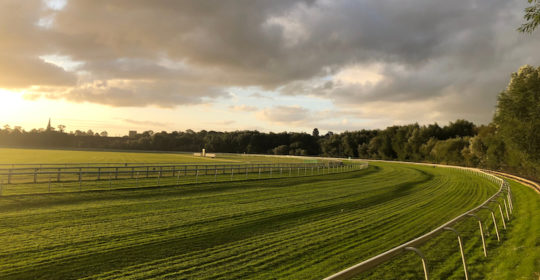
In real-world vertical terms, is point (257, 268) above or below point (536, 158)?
below

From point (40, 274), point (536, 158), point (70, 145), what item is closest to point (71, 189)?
point (40, 274)

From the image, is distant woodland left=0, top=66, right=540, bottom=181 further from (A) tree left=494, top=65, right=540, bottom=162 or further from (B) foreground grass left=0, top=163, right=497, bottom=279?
(B) foreground grass left=0, top=163, right=497, bottom=279

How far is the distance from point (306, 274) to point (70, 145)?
134m

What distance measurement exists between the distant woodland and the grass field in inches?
482

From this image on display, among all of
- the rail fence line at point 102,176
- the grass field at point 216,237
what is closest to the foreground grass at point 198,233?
the grass field at point 216,237

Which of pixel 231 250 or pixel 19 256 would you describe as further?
pixel 231 250

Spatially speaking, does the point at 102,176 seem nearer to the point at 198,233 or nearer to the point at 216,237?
the point at 198,233

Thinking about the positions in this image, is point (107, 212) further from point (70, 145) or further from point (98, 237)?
point (70, 145)

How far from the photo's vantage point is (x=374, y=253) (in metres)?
7.18

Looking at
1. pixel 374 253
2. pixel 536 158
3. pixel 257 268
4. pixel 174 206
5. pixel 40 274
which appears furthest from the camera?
pixel 536 158

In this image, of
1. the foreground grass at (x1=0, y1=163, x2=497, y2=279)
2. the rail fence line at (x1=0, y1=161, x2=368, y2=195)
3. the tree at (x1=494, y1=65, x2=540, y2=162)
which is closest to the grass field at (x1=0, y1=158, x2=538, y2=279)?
the foreground grass at (x1=0, y1=163, x2=497, y2=279)

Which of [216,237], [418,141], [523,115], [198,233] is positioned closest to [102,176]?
[198,233]

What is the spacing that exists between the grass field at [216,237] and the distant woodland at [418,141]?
12.2 metres

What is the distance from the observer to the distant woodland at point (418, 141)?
22.9 m
